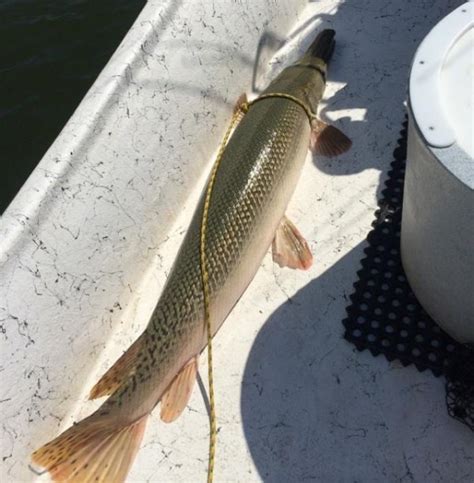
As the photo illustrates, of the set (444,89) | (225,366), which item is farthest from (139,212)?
(444,89)

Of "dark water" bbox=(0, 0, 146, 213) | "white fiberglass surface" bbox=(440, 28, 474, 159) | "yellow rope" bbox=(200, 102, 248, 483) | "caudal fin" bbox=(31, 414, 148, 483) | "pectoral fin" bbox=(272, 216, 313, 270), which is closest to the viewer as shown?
"white fiberglass surface" bbox=(440, 28, 474, 159)

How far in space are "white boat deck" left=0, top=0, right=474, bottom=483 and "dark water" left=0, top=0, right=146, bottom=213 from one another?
232 cm

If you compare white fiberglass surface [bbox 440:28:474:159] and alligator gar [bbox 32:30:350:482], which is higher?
white fiberglass surface [bbox 440:28:474:159]

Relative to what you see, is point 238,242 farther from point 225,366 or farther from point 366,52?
point 366,52

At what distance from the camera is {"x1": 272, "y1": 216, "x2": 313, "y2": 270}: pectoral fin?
3.21 meters

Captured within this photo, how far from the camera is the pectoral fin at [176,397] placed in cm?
277

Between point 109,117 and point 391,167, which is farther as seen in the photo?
point 391,167

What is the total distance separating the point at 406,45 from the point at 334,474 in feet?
9.86

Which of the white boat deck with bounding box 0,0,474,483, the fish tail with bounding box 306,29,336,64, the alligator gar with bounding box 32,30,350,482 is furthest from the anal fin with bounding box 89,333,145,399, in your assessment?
the fish tail with bounding box 306,29,336,64

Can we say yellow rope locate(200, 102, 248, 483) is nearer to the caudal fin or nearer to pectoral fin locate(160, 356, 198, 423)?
pectoral fin locate(160, 356, 198, 423)

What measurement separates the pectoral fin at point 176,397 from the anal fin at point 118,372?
215 millimetres

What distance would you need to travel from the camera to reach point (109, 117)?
287cm

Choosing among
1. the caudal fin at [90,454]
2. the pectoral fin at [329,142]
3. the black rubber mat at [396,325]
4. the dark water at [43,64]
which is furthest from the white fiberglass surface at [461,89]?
the dark water at [43,64]

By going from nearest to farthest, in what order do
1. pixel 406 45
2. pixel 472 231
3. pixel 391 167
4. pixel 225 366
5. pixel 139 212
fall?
pixel 472 231 < pixel 225 366 < pixel 139 212 < pixel 391 167 < pixel 406 45
